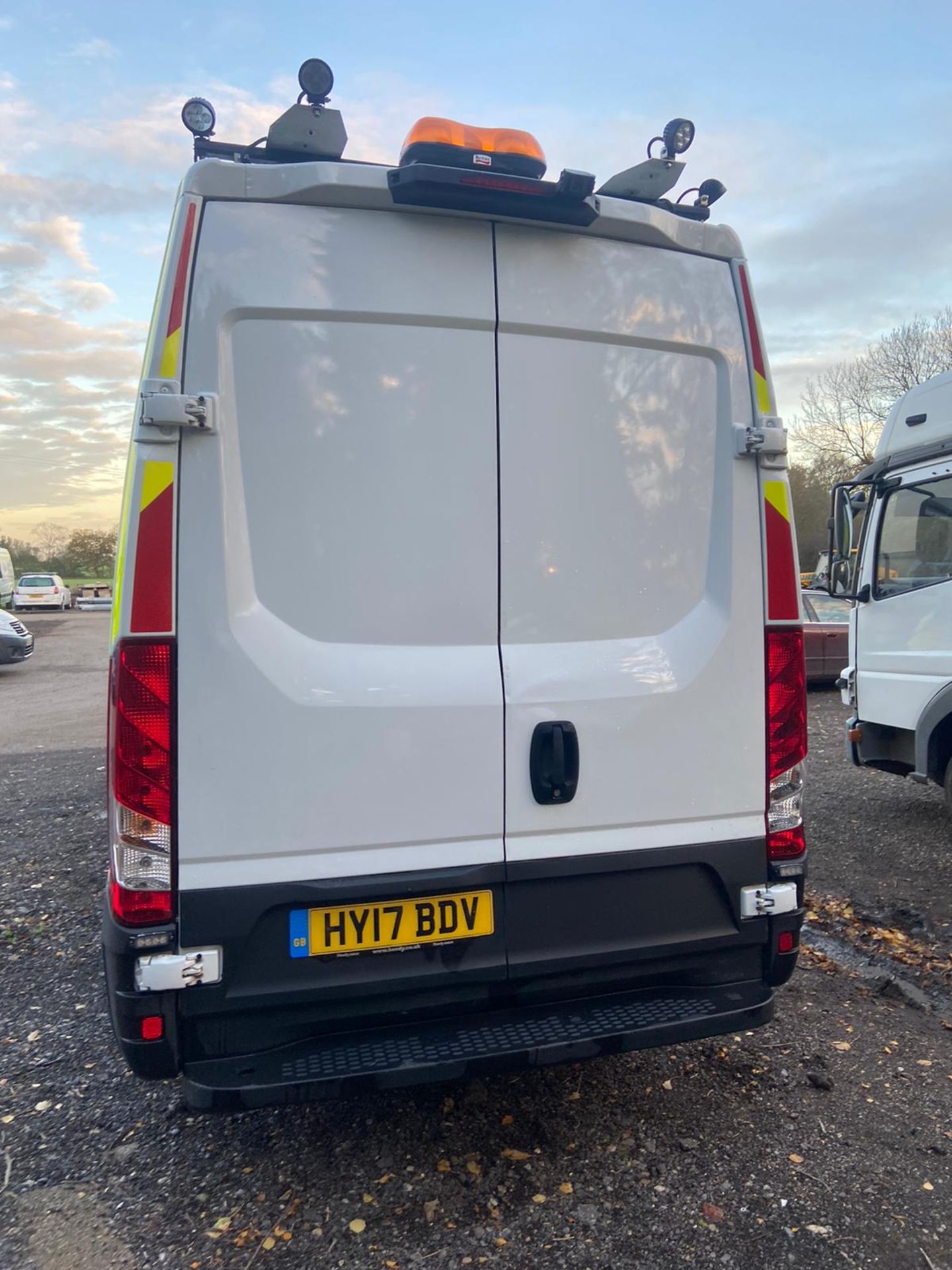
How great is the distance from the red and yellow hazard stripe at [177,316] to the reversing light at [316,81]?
586 millimetres

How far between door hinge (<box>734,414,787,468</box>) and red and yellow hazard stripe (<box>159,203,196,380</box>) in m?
1.70

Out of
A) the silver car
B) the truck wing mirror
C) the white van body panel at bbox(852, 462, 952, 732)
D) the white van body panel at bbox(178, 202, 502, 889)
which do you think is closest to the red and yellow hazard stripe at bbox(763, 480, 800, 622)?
the white van body panel at bbox(178, 202, 502, 889)

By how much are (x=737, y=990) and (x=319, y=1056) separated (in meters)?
1.33

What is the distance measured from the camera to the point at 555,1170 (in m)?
2.77

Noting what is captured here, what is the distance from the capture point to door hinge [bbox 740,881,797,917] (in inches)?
112

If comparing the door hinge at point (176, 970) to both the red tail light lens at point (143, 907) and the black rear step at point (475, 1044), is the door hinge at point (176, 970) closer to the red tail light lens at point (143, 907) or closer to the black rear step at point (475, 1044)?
the red tail light lens at point (143, 907)

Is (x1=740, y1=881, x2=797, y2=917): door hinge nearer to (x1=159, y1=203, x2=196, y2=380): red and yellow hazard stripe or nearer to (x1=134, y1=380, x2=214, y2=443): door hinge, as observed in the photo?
(x1=134, y1=380, x2=214, y2=443): door hinge

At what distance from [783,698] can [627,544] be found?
0.74m

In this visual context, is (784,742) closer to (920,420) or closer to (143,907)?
(143,907)

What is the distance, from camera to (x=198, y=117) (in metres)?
2.77

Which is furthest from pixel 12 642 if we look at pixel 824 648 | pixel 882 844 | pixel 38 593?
pixel 38 593

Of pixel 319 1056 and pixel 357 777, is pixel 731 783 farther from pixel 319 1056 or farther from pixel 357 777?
pixel 319 1056

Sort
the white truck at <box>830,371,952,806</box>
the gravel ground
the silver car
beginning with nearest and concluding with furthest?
the gravel ground
the white truck at <box>830,371,952,806</box>
the silver car

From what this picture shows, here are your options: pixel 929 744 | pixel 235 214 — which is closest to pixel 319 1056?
pixel 235 214
